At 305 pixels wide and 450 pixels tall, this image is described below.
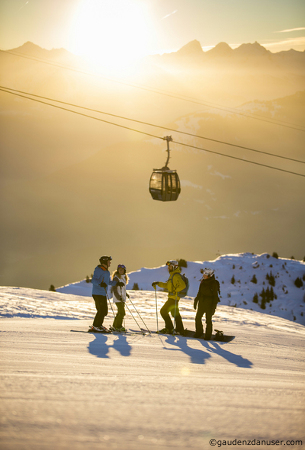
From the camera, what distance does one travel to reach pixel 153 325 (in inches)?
406

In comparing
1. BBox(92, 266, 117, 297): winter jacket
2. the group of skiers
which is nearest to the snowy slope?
the group of skiers

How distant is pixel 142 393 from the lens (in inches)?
156

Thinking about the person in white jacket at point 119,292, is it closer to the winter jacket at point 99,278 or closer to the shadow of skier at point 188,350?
the winter jacket at point 99,278

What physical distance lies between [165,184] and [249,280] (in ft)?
60.6

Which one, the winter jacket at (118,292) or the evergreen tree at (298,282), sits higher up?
the evergreen tree at (298,282)

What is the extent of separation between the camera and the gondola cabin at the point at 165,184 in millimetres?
12055

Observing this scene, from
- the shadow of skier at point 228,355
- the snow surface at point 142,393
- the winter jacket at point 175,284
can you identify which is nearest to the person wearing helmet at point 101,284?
the snow surface at point 142,393

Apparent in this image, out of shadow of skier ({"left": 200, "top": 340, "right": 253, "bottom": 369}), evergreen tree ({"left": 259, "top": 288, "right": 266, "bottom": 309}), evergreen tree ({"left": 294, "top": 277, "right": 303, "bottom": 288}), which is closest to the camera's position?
shadow of skier ({"left": 200, "top": 340, "right": 253, "bottom": 369})

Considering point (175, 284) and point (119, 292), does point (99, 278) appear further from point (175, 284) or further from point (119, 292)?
point (175, 284)

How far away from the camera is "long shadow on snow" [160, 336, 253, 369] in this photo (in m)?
6.01

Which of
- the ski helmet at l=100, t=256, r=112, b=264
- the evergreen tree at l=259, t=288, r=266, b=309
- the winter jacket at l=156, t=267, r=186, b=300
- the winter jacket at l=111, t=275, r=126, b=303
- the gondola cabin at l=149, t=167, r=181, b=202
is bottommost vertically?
the evergreen tree at l=259, t=288, r=266, b=309

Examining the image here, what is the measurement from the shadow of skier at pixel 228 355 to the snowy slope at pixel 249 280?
16.3 meters

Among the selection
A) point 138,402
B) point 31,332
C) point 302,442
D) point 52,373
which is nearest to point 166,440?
point 138,402

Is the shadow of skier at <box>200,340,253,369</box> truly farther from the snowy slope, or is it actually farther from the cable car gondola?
the snowy slope
